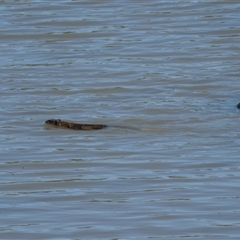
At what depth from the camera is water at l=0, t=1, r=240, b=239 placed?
7062mm

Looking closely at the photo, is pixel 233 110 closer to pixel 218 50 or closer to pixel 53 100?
pixel 53 100

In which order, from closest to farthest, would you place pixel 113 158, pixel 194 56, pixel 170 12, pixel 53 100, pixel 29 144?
pixel 113 158 → pixel 29 144 → pixel 53 100 → pixel 194 56 → pixel 170 12

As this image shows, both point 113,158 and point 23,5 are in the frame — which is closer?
point 113,158

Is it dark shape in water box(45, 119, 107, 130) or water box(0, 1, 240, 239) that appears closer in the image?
water box(0, 1, 240, 239)

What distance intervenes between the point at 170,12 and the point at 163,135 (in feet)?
19.0

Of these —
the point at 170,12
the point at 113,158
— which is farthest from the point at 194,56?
the point at 113,158

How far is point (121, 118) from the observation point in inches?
390

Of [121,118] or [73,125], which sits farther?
[121,118]

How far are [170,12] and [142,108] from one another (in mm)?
4717

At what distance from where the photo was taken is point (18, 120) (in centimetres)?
994

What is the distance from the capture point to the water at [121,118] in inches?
278

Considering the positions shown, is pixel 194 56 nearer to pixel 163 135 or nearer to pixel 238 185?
pixel 163 135

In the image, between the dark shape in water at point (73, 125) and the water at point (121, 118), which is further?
the dark shape in water at point (73, 125)

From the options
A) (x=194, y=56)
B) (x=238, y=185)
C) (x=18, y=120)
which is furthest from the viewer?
(x=194, y=56)
